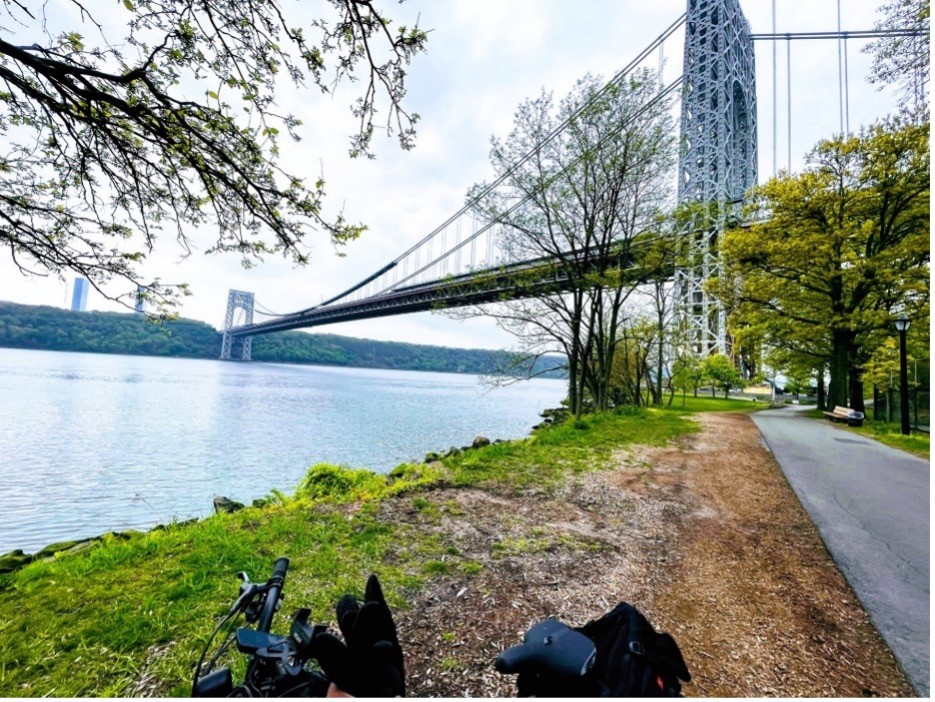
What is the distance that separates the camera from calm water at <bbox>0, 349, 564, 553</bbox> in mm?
6023

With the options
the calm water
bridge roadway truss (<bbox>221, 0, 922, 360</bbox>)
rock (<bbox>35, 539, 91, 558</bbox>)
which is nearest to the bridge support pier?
bridge roadway truss (<bbox>221, 0, 922, 360</bbox>)

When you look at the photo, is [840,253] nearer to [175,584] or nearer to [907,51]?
[907,51]

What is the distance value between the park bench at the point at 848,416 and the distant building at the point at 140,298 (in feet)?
50.4

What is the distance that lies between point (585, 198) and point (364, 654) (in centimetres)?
1061

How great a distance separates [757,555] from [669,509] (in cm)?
103

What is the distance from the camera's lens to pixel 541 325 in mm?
11062

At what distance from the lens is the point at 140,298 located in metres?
2.99

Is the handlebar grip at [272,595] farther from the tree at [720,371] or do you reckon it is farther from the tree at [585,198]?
the tree at [720,371]

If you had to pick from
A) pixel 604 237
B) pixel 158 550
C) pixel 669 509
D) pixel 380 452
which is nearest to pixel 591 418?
pixel 604 237

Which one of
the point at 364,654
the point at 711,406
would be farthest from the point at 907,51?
the point at 711,406

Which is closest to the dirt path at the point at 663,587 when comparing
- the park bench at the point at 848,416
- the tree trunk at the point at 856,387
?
the park bench at the point at 848,416

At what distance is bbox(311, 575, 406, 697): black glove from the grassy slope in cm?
129

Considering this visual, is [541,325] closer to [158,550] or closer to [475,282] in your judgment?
[475,282]

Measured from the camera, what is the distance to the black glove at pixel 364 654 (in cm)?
102
